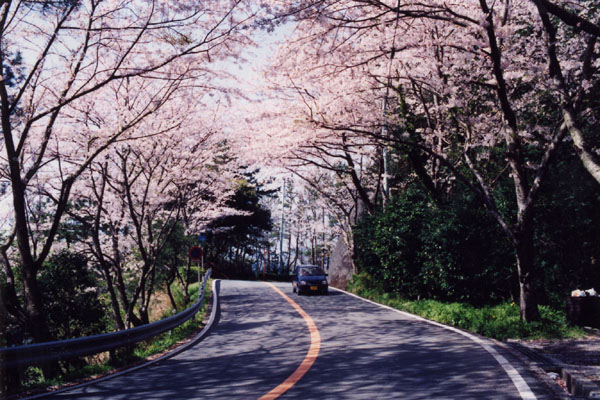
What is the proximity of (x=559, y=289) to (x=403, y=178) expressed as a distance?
14.7 metres

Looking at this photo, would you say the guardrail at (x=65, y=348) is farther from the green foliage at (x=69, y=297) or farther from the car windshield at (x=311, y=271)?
the car windshield at (x=311, y=271)

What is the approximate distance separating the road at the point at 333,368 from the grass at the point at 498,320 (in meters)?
0.83

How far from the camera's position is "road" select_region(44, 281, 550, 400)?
5.54 m

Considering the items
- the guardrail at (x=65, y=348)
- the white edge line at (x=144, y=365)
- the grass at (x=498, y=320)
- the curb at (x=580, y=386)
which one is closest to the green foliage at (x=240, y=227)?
the grass at (x=498, y=320)

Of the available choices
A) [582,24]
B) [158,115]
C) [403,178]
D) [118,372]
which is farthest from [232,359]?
[403,178]

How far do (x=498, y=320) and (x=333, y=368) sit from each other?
18.1ft

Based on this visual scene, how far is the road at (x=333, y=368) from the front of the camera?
554cm

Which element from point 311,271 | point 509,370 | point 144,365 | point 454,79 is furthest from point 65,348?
point 311,271

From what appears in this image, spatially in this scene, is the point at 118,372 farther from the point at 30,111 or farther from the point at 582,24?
the point at 582,24

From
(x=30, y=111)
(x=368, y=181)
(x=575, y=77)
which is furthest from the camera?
(x=368, y=181)

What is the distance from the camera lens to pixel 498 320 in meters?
10.6

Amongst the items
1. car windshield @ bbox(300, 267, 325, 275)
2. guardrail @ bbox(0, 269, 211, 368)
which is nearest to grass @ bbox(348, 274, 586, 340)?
car windshield @ bbox(300, 267, 325, 275)

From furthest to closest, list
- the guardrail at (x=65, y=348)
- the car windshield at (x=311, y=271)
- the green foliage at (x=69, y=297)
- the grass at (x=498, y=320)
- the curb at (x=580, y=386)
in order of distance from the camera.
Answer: the car windshield at (x=311, y=271) < the green foliage at (x=69, y=297) < the grass at (x=498, y=320) < the guardrail at (x=65, y=348) < the curb at (x=580, y=386)

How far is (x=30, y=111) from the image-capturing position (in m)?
9.81
